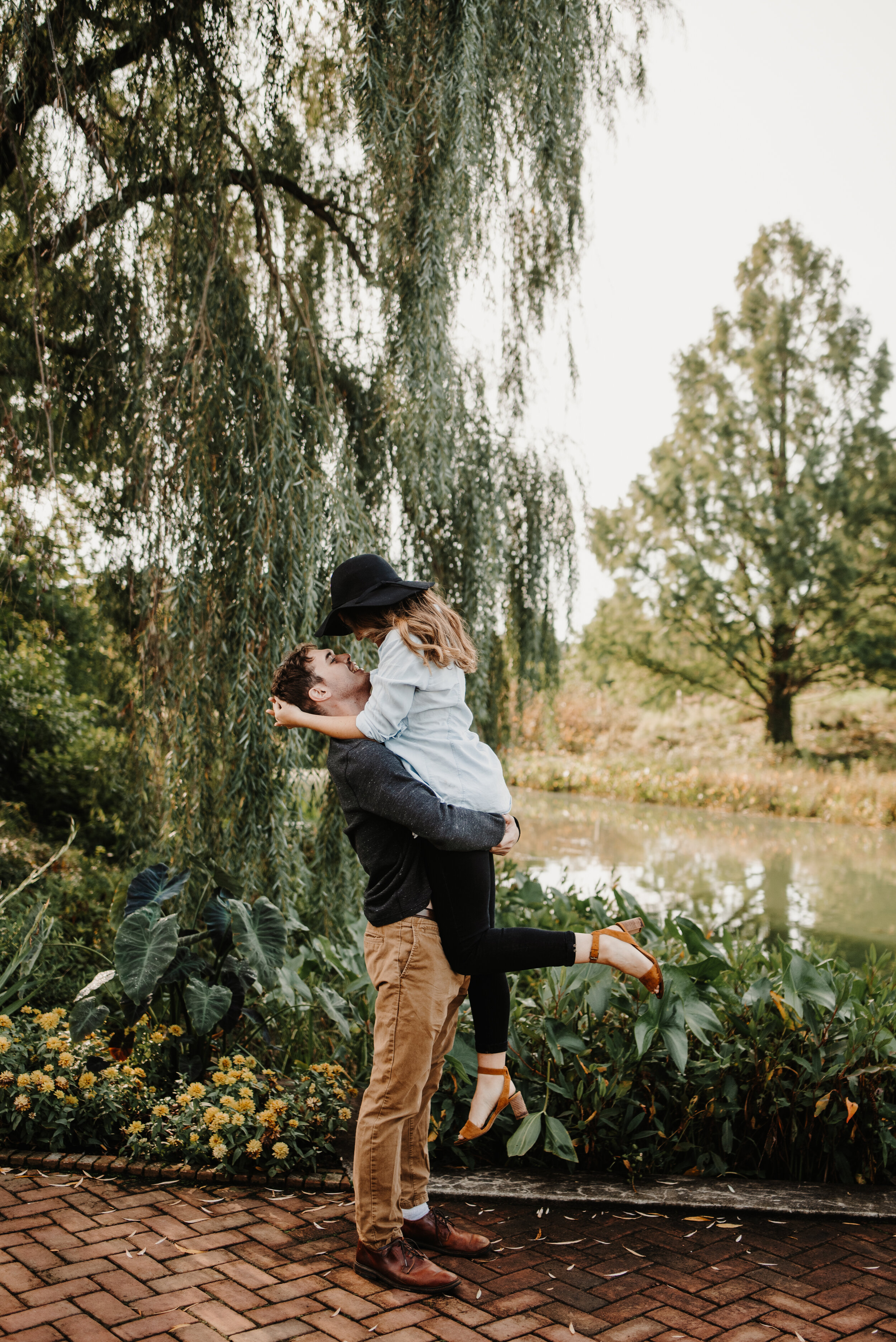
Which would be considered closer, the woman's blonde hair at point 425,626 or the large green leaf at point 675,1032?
the woman's blonde hair at point 425,626

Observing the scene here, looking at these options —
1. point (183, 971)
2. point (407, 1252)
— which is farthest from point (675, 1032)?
point (183, 971)

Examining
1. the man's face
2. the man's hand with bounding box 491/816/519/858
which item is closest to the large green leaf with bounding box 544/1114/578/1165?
the man's hand with bounding box 491/816/519/858

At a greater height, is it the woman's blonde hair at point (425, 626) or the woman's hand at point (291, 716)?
the woman's blonde hair at point (425, 626)

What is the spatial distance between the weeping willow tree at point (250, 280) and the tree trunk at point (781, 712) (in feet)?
51.2

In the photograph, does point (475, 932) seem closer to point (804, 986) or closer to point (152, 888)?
point (804, 986)

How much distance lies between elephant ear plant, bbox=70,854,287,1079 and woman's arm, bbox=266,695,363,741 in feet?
3.59

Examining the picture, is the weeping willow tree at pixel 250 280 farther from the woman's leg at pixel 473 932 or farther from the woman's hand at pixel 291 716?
the woman's leg at pixel 473 932

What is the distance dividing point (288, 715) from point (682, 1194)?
1.84 meters

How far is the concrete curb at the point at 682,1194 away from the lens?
2.89m

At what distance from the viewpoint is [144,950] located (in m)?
3.25

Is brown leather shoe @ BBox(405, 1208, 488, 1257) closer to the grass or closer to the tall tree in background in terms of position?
the grass

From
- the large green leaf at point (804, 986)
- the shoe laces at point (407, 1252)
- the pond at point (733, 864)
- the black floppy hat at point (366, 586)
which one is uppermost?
the black floppy hat at point (366, 586)

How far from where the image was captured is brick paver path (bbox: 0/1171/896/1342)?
2.21m

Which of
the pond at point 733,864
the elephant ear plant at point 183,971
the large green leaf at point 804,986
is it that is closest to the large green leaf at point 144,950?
the elephant ear plant at point 183,971
